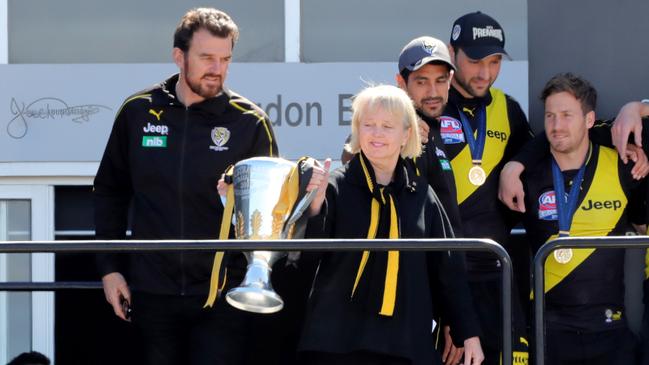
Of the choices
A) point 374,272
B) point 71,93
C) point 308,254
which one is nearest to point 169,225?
point 308,254

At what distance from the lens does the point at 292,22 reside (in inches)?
235

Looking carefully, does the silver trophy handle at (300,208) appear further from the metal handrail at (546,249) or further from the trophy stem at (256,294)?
the metal handrail at (546,249)

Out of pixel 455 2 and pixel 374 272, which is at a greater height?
pixel 455 2

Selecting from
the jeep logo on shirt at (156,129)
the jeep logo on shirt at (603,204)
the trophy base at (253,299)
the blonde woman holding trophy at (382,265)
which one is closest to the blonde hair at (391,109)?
the blonde woman holding trophy at (382,265)

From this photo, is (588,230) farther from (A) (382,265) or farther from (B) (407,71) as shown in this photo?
(A) (382,265)

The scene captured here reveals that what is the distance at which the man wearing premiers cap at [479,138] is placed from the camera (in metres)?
4.88

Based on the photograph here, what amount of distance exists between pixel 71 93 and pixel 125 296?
5.41ft

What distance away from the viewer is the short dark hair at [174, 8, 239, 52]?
14.9 ft

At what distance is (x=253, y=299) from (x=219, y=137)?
0.80m

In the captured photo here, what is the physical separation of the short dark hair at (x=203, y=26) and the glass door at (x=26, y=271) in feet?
5.41

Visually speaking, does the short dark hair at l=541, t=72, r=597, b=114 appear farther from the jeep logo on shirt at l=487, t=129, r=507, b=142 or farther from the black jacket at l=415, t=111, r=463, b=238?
the black jacket at l=415, t=111, r=463, b=238

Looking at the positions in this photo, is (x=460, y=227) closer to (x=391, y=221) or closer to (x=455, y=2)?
(x=391, y=221)

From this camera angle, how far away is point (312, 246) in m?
3.70

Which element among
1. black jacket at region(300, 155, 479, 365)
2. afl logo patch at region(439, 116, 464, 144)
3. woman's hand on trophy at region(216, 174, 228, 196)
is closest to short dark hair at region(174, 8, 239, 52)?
woman's hand on trophy at region(216, 174, 228, 196)
